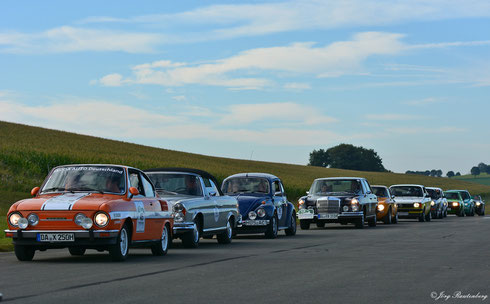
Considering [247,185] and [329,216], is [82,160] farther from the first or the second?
[247,185]

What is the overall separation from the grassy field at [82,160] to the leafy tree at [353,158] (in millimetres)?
29354

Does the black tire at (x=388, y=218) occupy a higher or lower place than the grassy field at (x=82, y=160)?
lower

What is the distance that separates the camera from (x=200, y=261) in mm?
15070

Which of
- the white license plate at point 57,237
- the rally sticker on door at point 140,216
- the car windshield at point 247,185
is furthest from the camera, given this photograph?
the car windshield at point 247,185

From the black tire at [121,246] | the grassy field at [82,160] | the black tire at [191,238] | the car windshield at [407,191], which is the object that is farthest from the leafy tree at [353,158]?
the black tire at [121,246]

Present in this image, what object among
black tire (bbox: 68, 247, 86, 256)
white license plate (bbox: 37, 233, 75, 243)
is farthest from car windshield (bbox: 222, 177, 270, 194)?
white license plate (bbox: 37, 233, 75, 243)

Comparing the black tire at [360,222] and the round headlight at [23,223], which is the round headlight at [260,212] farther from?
the round headlight at [23,223]

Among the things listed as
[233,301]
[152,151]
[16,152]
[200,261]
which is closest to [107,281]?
[233,301]

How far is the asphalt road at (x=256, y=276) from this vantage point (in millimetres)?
9913

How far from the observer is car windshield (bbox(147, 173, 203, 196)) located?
19422mm

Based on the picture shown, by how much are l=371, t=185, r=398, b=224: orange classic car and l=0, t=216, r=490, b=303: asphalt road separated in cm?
1700

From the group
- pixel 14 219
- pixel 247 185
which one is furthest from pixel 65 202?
pixel 247 185

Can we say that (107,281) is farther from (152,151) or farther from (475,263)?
(152,151)

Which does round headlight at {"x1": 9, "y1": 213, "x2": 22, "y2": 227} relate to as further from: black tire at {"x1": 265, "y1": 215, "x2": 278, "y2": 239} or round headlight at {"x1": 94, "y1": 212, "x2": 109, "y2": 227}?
black tire at {"x1": 265, "y1": 215, "x2": 278, "y2": 239}
